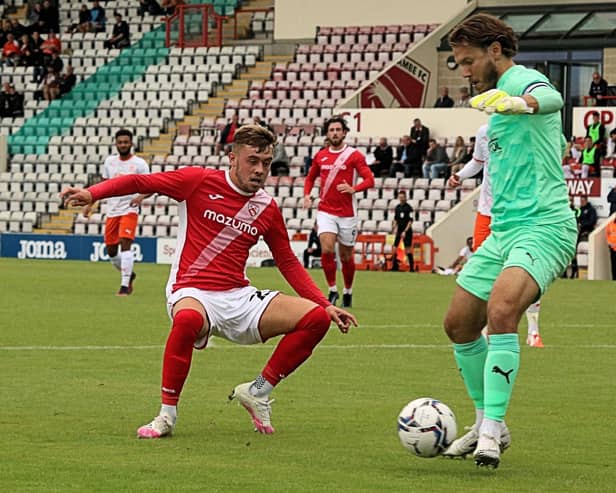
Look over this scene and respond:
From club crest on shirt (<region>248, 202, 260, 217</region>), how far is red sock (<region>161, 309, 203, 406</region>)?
30.9 inches

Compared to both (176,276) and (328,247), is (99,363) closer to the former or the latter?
(176,276)

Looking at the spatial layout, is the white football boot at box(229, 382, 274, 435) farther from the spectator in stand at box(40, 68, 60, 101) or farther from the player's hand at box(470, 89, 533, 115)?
the spectator in stand at box(40, 68, 60, 101)

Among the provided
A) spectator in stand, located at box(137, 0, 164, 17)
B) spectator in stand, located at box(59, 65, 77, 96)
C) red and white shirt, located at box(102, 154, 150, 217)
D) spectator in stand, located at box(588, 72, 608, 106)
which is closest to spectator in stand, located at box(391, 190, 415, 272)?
spectator in stand, located at box(588, 72, 608, 106)

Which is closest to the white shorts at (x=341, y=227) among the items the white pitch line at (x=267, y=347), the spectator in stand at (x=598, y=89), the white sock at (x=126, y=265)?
the white sock at (x=126, y=265)

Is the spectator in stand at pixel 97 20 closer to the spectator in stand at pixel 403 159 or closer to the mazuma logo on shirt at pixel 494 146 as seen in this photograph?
the spectator in stand at pixel 403 159

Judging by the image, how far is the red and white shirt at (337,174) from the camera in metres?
18.8

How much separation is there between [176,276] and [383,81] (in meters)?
31.6

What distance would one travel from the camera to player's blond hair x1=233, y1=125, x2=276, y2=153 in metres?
8.12

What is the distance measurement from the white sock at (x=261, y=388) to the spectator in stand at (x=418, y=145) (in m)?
27.2

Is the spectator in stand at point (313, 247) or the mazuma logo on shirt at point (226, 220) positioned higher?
the mazuma logo on shirt at point (226, 220)

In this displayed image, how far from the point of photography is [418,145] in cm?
3522

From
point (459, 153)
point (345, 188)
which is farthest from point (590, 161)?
point (345, 188)

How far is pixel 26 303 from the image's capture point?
18750 mm

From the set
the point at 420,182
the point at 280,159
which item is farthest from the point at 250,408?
the point at 280,159
